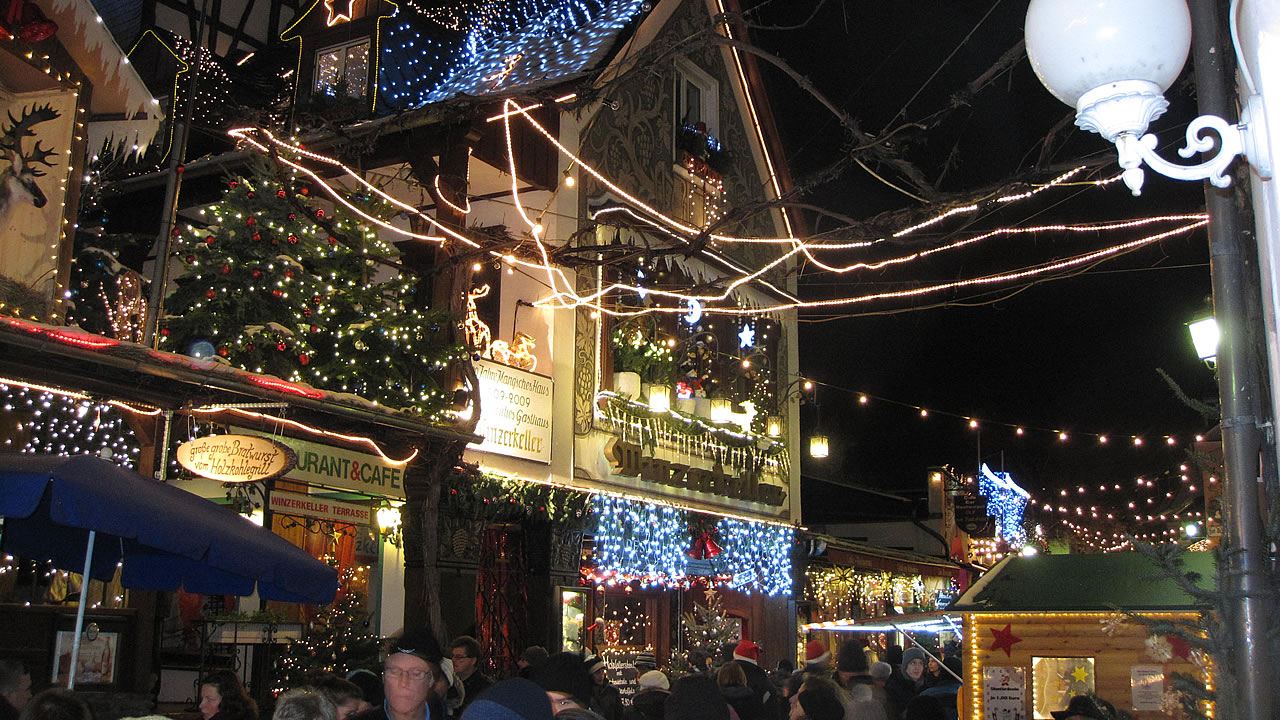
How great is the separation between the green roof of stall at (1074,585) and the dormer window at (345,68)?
1061cm

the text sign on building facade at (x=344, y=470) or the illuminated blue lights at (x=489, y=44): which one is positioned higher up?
the illuminated blue lights at (x=489, y=44)

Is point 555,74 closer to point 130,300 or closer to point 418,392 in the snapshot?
point 418,392

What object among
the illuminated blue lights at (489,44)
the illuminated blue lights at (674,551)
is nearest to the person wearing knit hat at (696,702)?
the illuminated blue lights at (489,44)

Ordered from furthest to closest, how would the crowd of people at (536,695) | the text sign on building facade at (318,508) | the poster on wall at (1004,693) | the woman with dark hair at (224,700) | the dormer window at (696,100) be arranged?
the dormer window at (696,100)
the text sign on building facade at (318,508)
the poster on wall at (1004,693)
the woman with dark hair at (224,700)
the crowd of people at (536,695)

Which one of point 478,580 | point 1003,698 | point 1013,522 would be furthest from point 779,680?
point 1013,522

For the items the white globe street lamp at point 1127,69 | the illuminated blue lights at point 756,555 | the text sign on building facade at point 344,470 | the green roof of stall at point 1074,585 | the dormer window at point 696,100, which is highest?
the dormer window at point 696,100

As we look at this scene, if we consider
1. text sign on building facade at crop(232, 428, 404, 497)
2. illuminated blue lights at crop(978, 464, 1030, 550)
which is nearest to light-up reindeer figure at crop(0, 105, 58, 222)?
text sign on building facade at crop(232, 428, 404, 497)

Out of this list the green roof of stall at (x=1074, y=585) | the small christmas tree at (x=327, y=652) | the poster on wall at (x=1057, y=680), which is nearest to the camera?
the green roof of stall at (x=1074, y=585)

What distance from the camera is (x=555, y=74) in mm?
12820

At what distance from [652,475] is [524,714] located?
1315cm

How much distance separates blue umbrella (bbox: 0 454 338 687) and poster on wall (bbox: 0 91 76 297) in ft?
9.39

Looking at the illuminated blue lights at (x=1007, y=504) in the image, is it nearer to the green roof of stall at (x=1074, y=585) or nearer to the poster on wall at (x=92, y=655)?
the green roof of stall at (x=1074, y=585)

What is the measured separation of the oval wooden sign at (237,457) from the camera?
836 centimetres

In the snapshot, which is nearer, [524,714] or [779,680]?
[524,714]
